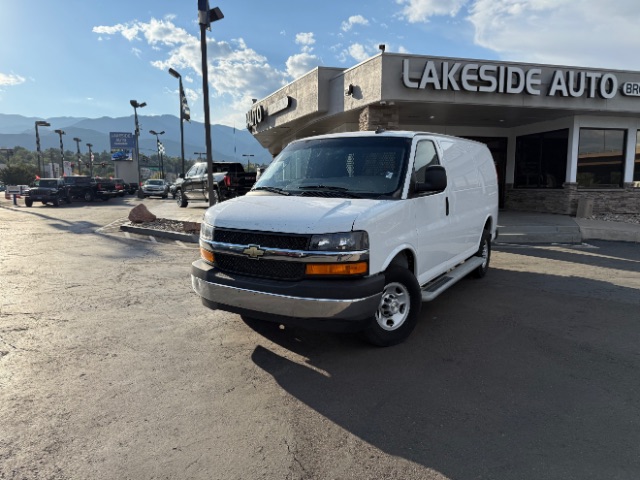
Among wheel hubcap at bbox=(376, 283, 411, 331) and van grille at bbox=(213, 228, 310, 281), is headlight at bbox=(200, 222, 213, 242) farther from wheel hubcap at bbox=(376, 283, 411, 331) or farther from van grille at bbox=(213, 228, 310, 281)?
wheel hubcap at bbox=(376, 283, 411, 331)

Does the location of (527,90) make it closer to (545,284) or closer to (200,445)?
(545,284)

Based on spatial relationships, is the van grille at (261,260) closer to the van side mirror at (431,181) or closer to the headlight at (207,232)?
the headlight at (207,232)

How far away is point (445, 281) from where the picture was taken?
5.22 m

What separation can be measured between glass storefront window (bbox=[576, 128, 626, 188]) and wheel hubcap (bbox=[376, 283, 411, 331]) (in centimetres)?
1444

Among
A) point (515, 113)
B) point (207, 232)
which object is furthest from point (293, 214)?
point (515, 113)

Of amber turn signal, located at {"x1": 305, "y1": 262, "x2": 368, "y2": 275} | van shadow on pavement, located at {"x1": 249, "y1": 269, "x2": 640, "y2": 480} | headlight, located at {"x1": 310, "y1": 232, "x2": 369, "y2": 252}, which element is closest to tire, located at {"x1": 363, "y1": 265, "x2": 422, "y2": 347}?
van shadow on pavement, located at {"x1": 249, "y1": 269, "x2": 640, "y2": 480}

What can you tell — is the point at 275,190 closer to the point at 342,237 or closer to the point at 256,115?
the point at 342,237

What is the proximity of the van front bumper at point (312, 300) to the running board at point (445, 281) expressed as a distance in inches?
44.2

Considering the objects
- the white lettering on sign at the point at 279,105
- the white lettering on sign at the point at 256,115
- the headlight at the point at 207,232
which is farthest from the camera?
the white lettering on sign at the point at 256,115

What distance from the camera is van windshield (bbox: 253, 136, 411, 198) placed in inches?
173

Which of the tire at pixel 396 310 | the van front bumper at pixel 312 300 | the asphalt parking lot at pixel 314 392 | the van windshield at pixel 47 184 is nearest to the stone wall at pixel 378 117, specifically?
the asphalt parking lot at pixel 314 392

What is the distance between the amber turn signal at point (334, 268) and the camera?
3.63 metres

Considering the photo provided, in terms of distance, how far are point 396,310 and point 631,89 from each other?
47.2 ft

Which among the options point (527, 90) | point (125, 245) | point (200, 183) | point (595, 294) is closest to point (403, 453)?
point (595, 294)
